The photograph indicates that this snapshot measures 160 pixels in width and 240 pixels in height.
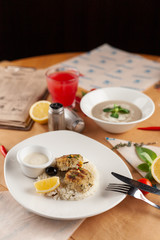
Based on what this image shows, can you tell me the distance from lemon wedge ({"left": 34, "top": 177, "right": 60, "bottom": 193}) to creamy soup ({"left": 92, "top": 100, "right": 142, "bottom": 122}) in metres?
0.62

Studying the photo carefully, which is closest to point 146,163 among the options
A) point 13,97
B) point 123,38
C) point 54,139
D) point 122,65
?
point 54,139

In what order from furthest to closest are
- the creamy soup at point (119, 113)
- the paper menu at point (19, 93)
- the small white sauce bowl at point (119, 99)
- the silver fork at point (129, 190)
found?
1. the paper menu at point (19, 93)
2. the creamy soup at point (119, 113)
3. the small white sauce bowl at point (119, 99)
4. the silver fork at point (129, 190)

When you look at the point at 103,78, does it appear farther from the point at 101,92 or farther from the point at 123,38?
the point at 123,38

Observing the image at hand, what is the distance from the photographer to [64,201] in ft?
3.79

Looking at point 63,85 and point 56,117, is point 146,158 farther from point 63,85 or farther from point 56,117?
point 63,85

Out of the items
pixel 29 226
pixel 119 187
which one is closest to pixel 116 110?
pixel 119 187

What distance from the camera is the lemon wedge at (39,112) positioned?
1.77 meters

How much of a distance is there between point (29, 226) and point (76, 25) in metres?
3.74

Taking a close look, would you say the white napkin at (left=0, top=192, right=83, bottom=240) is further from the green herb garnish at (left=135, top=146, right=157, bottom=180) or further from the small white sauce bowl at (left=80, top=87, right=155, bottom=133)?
the small white sauce bowl at (left=80, top=87, right=155, bottom=133)

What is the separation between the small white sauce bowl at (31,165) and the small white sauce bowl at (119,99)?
0.38m

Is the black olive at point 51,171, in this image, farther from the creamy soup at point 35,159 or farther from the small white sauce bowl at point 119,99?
the small white sauce bowl at point 119,99

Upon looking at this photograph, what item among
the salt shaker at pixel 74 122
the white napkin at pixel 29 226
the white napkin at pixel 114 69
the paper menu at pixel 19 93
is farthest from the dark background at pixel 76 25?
the white napkin at pixel 29 226

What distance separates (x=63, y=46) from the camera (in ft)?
15.1

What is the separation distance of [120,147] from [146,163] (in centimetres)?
20
